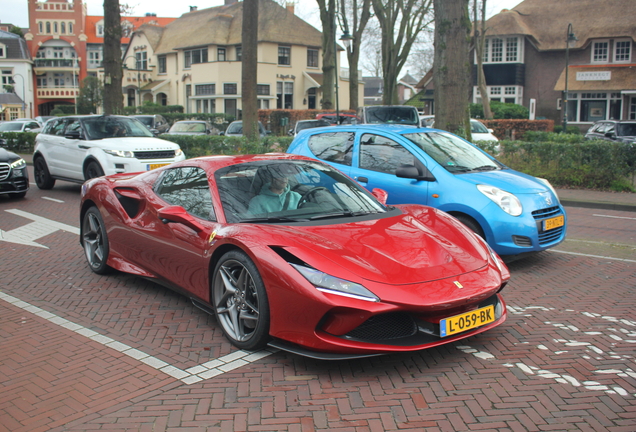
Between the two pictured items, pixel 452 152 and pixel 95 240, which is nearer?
pixel 95 240

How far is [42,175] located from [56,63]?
72306 millimetres

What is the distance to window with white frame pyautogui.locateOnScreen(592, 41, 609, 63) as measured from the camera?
43.0m

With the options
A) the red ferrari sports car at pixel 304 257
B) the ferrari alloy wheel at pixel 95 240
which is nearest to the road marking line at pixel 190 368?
the red ferrari sports car at pixel 304 257

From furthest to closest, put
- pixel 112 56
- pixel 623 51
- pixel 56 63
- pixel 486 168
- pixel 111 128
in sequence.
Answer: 1. pixel 56 63
2. pixel 623 51
3. pixel 112 56
4. pixel 111 128
5. pixel 486 168

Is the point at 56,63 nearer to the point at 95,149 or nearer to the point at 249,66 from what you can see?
the point at 249,66

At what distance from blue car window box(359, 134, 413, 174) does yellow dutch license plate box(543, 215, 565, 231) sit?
179 cm

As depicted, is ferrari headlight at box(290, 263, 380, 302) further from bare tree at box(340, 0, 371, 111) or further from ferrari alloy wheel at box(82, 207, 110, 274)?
bare tree at box(340, 0, 371, 111)

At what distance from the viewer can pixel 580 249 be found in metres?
7.98

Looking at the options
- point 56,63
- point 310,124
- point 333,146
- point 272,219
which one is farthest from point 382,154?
point 56,63

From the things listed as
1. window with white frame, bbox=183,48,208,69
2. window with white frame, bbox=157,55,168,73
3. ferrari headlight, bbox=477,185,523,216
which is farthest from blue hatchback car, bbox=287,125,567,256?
window with white frame, bbox=157,55,168,73

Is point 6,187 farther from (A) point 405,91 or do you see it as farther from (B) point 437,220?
(A) point 405,91

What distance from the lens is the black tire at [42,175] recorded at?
1425cm

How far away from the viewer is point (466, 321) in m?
4.02

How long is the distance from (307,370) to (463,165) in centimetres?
434
